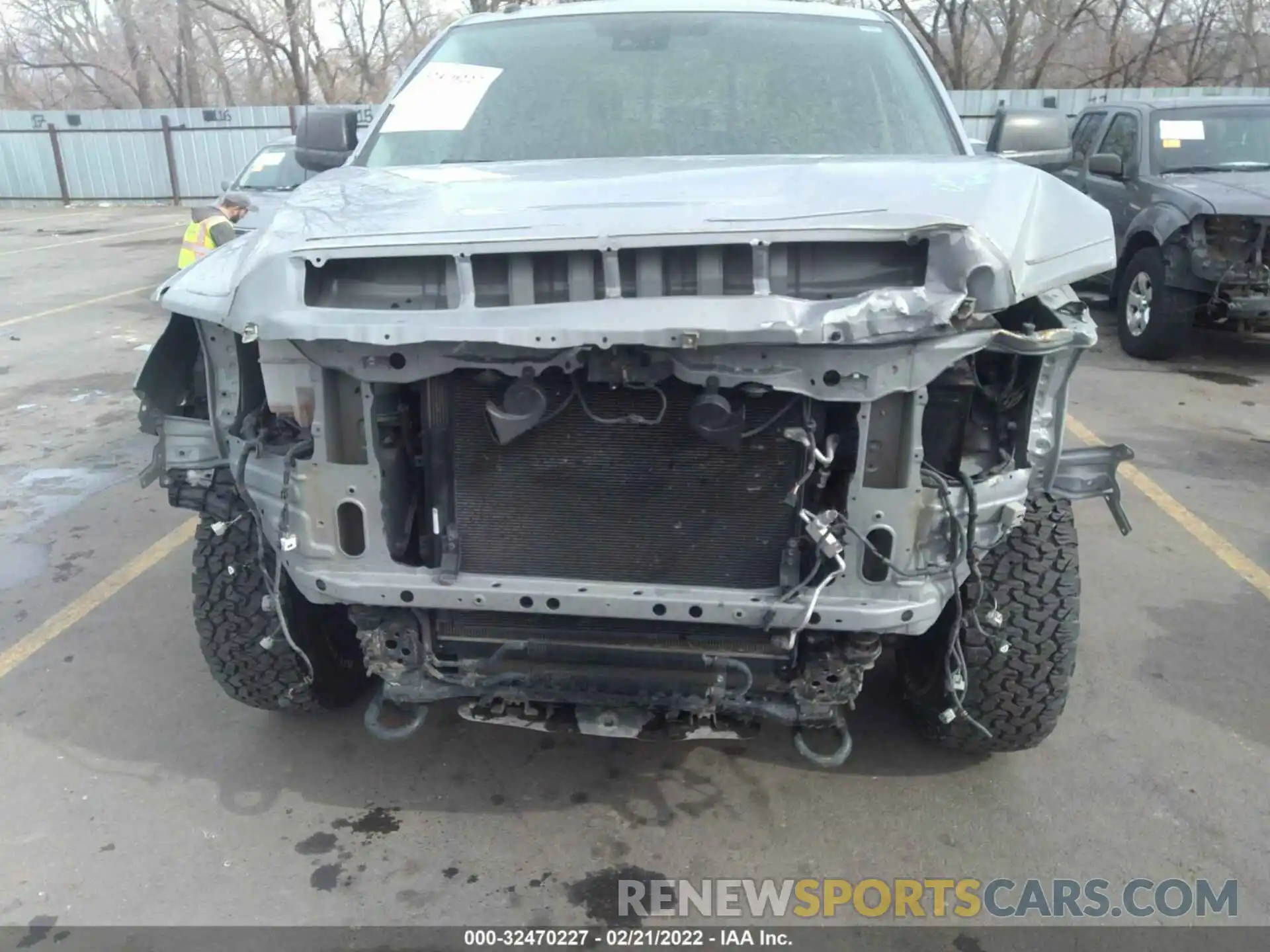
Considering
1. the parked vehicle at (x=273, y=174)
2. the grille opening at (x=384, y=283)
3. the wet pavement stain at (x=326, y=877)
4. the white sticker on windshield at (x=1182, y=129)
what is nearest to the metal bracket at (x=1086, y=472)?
the grille opening at (x=384, y=283)

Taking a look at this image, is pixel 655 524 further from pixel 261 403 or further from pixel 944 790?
pixel 944 790

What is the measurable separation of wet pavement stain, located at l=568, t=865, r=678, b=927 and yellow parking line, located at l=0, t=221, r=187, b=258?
15.4 meters

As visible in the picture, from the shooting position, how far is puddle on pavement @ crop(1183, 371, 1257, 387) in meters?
7.12

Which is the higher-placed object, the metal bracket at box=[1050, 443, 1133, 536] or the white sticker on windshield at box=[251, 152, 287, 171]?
the white sticker on windshield at box=[251, 152, 287, 171]

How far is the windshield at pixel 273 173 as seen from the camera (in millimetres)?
9258

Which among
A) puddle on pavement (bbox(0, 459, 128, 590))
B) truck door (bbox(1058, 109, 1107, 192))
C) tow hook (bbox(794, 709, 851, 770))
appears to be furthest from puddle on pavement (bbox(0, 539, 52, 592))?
truck door (bbox(1058, 109, 1107, 192))

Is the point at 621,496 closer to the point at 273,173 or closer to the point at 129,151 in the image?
the point at 273,173

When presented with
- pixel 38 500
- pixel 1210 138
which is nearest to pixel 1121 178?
pixel 1210 138

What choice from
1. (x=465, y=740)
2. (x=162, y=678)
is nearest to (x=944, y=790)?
(x=465, y=740)

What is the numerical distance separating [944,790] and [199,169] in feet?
76.1

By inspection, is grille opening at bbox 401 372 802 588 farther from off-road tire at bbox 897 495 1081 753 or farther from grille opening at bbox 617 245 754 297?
off-road tire at bbox 897 495 1081 753

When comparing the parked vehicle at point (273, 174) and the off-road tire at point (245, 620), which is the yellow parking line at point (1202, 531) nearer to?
the off-road tire at point (245, 620)

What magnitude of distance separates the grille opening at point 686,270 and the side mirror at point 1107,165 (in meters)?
6.76

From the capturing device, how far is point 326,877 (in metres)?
2.66
